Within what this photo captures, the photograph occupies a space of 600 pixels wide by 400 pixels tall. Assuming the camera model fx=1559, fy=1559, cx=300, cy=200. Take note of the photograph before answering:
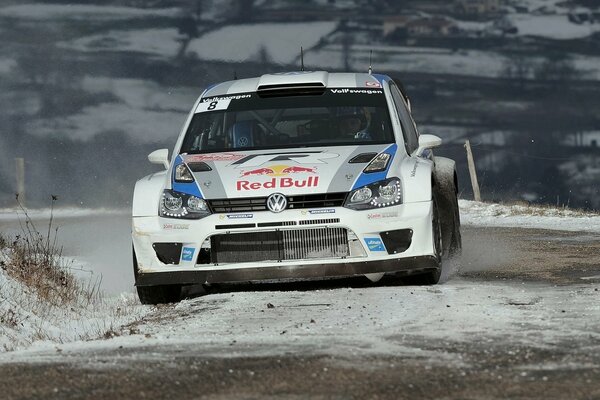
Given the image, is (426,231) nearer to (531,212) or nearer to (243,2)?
(531,212)

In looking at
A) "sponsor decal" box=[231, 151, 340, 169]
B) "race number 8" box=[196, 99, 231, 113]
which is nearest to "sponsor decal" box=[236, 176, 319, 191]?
"sponsor decal" box=[231, 151, 340, 169]

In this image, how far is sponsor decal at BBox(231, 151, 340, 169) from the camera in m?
11.0

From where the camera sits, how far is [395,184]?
424 inches

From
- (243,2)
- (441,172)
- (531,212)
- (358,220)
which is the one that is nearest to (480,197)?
(531,212)

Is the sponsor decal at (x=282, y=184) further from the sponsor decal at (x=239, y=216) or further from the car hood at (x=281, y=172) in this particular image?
the sponsor decal at (x=239, y=216)

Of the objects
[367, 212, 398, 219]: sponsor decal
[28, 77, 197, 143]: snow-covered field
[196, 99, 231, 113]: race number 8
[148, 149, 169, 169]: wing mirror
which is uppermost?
[196, 99, 231, 113]: race number 8

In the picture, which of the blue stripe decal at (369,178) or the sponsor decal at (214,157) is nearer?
the blue stripe decal at (369,178)

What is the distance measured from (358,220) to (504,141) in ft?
497

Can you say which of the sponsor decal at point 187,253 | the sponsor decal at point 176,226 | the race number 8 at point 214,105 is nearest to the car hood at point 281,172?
the sponsor decal at point 176,226

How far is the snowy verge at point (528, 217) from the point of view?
74.3ft

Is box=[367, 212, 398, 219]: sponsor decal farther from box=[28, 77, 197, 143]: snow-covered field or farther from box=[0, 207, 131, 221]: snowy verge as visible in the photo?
box=[28, 77, 197, 143]: snow-covered field

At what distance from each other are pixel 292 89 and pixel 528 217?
14.1 meters

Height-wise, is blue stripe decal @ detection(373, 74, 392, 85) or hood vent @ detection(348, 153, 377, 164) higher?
blue stripe decal @ detection(373, 74, 392, 85)

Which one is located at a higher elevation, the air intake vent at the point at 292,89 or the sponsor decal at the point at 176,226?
the air intake vent at the point at 292,89
